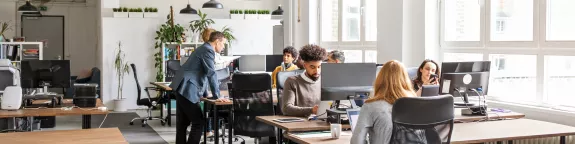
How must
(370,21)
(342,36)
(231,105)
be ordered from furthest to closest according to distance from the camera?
1. (342,36)
2. (370,21)
3. (231,105)

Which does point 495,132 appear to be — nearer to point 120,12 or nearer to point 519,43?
point 519,43

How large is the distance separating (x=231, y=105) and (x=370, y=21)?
3958 mm

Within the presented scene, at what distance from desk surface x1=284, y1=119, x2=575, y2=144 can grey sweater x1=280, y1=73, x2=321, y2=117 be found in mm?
721

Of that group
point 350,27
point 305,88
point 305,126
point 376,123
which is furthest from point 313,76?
point 350,27

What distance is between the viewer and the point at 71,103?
635cm

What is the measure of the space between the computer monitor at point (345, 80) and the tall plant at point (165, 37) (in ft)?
24.4

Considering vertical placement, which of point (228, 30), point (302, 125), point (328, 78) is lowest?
point (302, 125)

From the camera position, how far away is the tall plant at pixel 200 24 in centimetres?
1216

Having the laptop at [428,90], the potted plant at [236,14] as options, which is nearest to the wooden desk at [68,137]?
the laptop at [428,90]

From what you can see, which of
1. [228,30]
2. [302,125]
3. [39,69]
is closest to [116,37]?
[228,30]

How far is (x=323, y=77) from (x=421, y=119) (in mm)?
1371

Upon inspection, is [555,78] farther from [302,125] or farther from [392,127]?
[392,127]

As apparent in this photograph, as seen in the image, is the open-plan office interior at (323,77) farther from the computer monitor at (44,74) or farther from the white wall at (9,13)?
the white wall at (9,13)

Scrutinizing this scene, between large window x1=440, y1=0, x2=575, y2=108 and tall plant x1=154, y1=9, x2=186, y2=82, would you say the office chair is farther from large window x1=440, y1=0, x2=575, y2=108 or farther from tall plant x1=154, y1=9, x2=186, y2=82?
tall plant x1=154, y1=9, x2=186, y2=82
